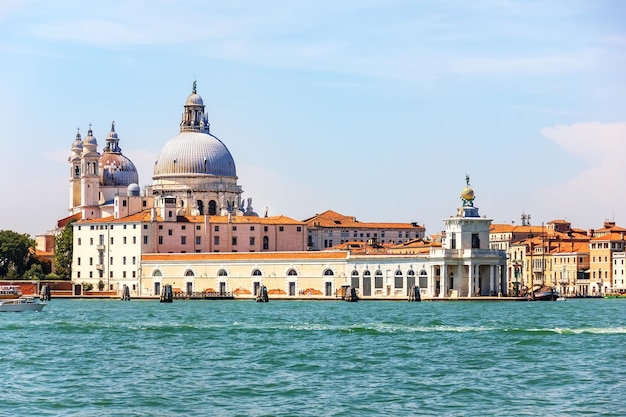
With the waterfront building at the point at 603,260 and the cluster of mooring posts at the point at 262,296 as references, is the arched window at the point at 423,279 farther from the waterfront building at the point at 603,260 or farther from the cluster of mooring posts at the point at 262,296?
the waterfront building at the point at 603,260

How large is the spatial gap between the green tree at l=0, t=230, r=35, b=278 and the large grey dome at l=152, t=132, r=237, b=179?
34.9ft

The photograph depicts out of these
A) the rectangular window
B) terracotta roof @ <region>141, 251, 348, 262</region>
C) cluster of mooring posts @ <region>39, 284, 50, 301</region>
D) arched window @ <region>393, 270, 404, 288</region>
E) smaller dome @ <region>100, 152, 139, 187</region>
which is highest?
smaller dome @ <region>100, 152, 139, 187</region>

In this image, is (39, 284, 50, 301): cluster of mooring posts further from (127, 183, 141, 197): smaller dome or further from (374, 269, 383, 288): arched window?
(374, 269, 383, 288): arched window

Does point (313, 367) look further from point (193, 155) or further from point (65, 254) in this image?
point (193, 155)

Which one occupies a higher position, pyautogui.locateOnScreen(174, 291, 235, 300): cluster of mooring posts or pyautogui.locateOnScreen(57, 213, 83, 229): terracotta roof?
A: pyautogui.locateOnScreen(57, 213, 83, 229): terracotta roof

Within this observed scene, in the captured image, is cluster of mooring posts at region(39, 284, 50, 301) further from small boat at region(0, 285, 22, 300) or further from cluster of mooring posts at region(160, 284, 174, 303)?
small boat at region(0, 285, 22, 300)

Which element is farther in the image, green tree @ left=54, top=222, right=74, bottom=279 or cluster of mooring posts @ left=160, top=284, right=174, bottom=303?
green tree @ left=54, top=222, right=74, bottom=279

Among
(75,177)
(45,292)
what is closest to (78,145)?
(75,177)

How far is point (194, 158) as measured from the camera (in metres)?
97.5

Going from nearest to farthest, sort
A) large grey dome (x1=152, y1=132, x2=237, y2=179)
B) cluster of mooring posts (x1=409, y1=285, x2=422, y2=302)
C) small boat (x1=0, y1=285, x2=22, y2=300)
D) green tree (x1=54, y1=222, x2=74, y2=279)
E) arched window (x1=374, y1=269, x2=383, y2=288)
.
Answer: small boat (x1=0, y1=285, x2=22, y2=300)
cluster of mooring posts (x1=409, y1=285, x2=422, y2=302)
arched window (x1=374, y1=269, x2=383, y2=288)
green tree (x1=54, y1=222, x2=74, y2=279)
large grey dome (x1=152, y1=132, x2=237, y2=179)

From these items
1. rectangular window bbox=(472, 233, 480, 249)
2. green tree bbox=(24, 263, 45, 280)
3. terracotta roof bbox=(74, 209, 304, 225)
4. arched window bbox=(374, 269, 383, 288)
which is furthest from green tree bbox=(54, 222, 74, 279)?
rectangular window bbox=(472, 233, 480, 249)

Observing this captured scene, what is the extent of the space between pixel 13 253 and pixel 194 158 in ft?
45.4

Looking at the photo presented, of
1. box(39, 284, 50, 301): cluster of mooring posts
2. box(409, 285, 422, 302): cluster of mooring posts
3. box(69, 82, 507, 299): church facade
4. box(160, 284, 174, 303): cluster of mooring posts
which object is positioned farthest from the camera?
box(39, 284, 50, 301): cluster of mooring posts

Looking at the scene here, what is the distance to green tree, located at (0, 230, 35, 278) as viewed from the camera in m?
92.1
